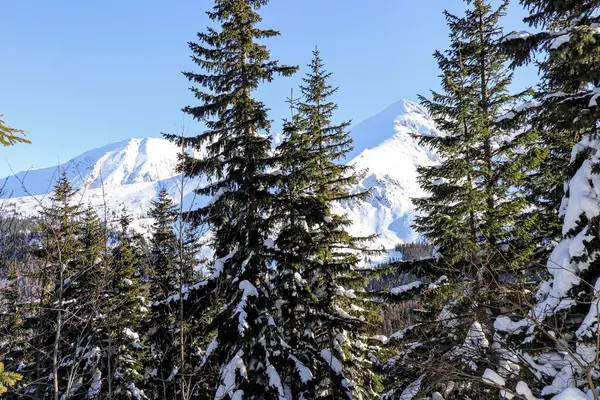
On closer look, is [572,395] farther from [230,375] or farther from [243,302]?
[230,375]

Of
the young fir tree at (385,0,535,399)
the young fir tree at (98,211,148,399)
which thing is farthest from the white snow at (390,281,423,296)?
the young fir tree at (98,211,148,399)

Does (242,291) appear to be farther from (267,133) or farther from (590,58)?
(590,58)

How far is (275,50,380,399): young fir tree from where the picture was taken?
10.7m

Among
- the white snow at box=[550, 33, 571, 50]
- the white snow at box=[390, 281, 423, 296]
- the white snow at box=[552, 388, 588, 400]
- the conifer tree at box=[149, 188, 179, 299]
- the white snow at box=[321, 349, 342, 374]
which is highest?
the white snow at box=[550, 33, 571, 50]

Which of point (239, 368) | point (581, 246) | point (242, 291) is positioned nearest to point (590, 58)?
point (581, 246)

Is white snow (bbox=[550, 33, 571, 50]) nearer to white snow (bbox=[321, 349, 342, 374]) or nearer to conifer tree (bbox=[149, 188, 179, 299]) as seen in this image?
white snow (bbox=[321, 349, 342, 374])

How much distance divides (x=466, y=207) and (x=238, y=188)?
21.3 ft

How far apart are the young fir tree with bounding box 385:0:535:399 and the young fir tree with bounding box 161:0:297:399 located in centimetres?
394

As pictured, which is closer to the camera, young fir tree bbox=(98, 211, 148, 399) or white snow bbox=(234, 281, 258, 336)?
white snow bbox=(234, 281, 258, 336)

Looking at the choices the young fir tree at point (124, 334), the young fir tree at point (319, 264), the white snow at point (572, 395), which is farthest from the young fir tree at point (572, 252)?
the young fir tree at point (124, 334)

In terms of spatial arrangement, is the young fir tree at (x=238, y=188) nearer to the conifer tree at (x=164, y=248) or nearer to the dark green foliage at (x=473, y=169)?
the dark green foliage at (x=473, y=169)

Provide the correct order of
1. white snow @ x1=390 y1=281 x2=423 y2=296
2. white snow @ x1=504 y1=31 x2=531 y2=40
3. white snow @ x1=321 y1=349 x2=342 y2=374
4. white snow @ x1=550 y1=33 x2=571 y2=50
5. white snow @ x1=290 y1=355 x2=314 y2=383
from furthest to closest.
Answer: white snow @ x1=321 y1=349 x2=342 y2=374
white snow @ x1=390 y1=281 x2=423 y2=296
white snow @ x1=290 y1=355 x2=314 y2=383
white snow @ x1=504 y1=31 x2=531 y2=40
white snow @ x1=550 y1=33 x2=571 y2=50

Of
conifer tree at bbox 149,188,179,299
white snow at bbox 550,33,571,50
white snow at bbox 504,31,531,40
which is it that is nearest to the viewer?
white snow at bbox 550,33,571,50

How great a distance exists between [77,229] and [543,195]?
19.6 metres
